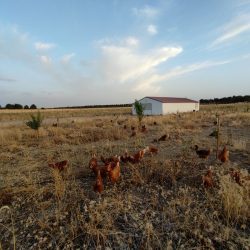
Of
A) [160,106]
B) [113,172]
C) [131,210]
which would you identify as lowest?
[131,210]

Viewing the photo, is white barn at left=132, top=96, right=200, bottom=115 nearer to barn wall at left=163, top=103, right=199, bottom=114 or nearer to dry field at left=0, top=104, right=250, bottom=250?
barn wall at left=163, top=103, right=199, bottom=114

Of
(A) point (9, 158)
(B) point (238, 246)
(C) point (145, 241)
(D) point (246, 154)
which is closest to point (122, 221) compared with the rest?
(C) point (145, 241)

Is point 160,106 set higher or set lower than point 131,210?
higher

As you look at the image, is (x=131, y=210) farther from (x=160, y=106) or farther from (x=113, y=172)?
(x=160, y=106)

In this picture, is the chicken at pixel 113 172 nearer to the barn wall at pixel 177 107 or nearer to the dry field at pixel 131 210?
the dry field at pixel 131 210

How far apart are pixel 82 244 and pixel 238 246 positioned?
1837 mm

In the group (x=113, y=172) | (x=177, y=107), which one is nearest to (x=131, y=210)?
(x=113, y=172)

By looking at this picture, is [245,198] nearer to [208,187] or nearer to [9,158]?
[208,187]

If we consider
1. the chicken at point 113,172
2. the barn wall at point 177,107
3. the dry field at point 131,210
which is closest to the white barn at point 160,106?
the barn wall at point 177,107

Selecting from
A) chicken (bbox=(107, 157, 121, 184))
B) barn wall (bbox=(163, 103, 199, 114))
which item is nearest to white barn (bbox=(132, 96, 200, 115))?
barn wall (bbox=(163, 103, 199, 114))

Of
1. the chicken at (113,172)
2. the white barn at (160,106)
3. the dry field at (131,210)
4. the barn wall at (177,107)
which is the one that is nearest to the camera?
the dry field at (131,210)

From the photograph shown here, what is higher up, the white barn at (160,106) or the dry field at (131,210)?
the white barn at (160,106)

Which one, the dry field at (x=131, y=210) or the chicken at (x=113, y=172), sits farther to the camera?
the chicken at (x=113, y=172)

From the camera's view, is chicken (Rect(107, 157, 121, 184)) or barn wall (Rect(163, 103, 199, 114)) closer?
chicken (Rect(107, 157, 121, 184))
